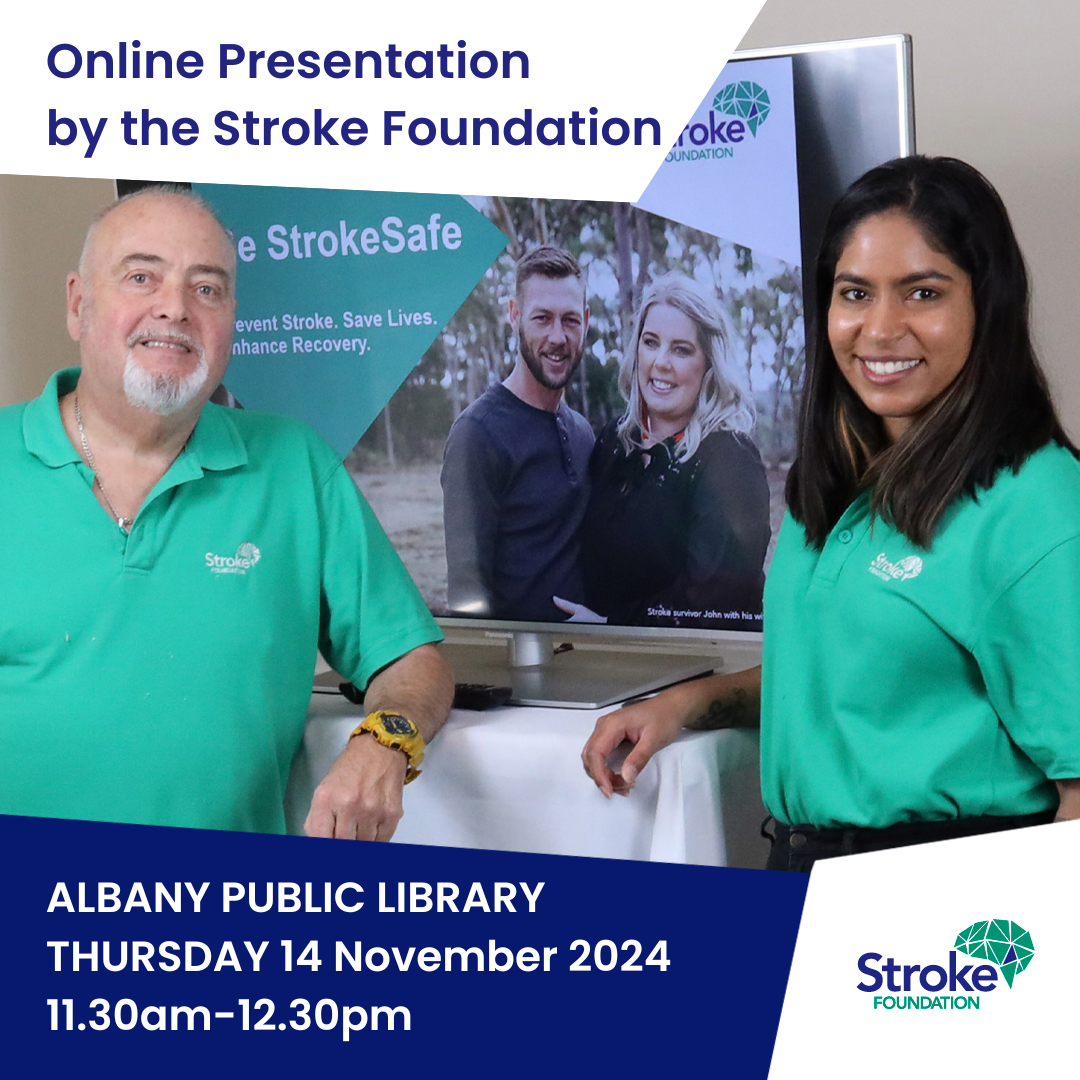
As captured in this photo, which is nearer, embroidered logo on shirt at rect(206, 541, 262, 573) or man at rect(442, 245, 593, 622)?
embroidered logo on shirt at rect(206, 541, 262, 573)

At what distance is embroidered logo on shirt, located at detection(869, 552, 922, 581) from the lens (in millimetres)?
1545

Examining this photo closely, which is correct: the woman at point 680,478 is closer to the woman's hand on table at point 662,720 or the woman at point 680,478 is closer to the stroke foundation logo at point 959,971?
the woman's hand on table at point 662,720

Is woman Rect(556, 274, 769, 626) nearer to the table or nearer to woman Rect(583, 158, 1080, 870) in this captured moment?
the table

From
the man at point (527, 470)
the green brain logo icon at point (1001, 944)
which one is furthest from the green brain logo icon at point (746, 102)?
the green brain logo icon at point (1001, 944)

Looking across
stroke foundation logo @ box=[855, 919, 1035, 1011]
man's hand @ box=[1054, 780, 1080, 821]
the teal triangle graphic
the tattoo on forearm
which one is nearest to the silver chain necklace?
the teal triangle graphic

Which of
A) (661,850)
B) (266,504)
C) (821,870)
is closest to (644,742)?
(661,850)

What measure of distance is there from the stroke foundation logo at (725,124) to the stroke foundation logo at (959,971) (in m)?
1.21

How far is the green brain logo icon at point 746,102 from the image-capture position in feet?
7.02

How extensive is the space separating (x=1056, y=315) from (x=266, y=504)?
1.52m

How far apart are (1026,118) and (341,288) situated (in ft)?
4.33

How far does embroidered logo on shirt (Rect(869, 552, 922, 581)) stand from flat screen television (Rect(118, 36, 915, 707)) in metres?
0.60

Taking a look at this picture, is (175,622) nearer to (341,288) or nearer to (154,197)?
(154,197)

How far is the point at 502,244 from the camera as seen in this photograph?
232 cm

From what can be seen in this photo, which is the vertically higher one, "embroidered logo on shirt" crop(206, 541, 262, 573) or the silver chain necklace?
the silver chain necklace
